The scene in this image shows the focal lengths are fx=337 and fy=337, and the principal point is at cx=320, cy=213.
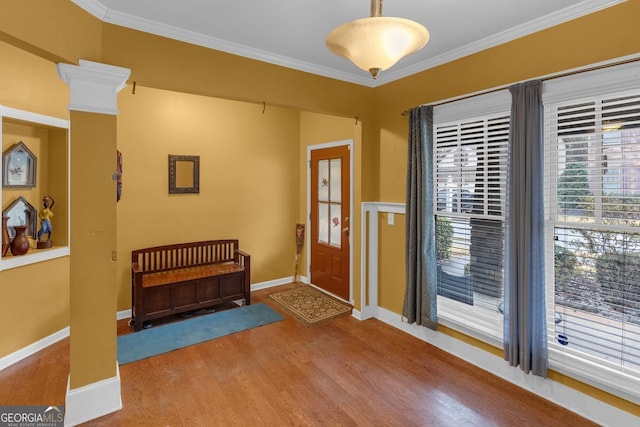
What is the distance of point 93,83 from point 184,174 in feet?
7.03

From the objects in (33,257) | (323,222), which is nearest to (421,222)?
(323,222)

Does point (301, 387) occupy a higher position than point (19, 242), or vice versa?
point (19, 242)

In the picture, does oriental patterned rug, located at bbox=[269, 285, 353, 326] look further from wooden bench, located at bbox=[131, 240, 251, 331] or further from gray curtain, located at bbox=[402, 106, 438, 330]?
gray curtain, located at bbox=[402, 106, 438, 330]

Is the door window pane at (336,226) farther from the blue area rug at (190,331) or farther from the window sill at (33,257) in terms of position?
the window sill at (33,257)

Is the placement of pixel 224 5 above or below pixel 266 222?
above

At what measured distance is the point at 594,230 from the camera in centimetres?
221

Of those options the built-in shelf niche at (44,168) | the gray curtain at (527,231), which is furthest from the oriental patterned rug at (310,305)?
the built-in shelf niche at (44,168)

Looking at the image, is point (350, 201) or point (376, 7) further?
point (350, 201)

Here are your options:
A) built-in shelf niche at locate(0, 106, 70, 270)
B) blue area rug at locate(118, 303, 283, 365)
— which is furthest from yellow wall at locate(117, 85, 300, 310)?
blue area rug at locate(118, 303, 283, 365)

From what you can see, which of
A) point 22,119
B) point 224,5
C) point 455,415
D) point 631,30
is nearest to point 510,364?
point 455,415

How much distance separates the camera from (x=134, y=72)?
7.77ft

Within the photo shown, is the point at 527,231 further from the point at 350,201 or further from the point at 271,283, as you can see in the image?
the point at 271,283

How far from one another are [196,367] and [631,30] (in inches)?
152

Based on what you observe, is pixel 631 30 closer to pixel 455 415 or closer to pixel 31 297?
pixel 455 415
